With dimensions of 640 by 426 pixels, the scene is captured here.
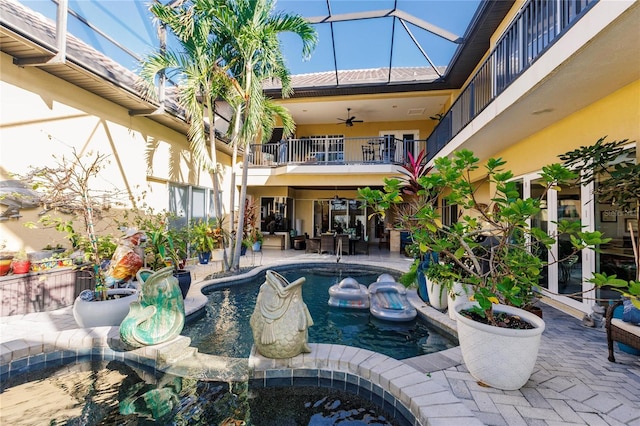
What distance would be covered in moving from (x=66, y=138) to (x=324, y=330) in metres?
6.37

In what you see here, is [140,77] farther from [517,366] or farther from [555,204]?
[555,204]

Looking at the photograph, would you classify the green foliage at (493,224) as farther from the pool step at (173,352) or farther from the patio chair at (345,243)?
the patio chair at (345,243)

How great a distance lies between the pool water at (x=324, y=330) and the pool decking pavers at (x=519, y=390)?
53 cm

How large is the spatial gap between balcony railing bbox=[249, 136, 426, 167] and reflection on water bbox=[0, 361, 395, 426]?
905 centimetres

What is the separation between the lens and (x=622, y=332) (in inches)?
113

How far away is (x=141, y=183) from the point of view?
305 inches

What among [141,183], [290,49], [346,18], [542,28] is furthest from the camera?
[290,49]

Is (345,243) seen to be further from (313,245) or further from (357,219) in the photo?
(357,219)

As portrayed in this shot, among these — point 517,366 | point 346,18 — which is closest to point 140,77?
point 346,18

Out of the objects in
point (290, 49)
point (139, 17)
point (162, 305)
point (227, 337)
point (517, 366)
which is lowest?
point (227, 337)

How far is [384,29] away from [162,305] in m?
10.6

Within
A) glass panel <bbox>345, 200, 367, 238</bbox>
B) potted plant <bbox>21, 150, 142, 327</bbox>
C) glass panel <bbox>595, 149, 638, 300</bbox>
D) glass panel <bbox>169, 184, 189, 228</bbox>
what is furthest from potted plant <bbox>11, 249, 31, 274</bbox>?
glass panel <bbox>345, 200, 367, 238</bbox>

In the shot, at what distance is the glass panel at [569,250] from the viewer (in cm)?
468

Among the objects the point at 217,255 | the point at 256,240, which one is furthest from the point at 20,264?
the point at 256,240
